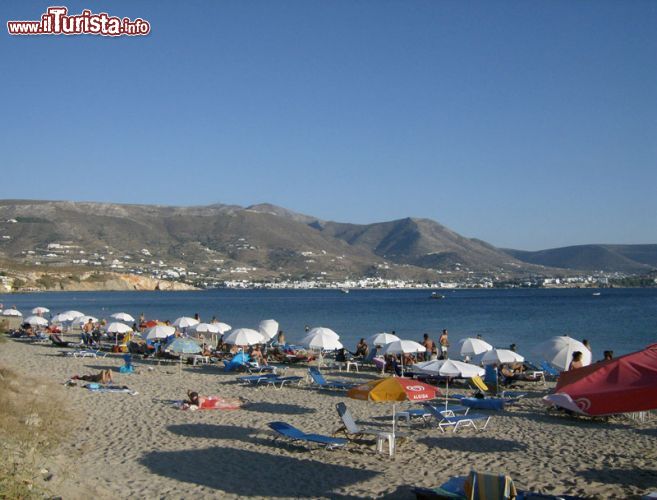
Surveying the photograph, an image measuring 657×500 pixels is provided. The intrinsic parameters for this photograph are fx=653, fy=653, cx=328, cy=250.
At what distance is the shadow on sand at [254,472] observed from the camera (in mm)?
8156

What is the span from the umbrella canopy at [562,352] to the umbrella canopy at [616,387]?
7.20 meters

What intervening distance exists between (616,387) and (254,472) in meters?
4.79

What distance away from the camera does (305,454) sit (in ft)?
32.2

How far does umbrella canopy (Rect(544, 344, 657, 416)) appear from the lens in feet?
21.5

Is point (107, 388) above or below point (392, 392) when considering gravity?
below

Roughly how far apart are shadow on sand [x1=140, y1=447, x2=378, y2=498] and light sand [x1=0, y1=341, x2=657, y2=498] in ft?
0.05

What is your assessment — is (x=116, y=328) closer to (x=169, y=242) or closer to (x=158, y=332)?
(x=158, y=332)

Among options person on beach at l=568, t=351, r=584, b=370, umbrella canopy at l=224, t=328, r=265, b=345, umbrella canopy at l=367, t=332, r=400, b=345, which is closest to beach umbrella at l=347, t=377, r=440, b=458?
person on beach at l=568, t=351, r=584, b=370

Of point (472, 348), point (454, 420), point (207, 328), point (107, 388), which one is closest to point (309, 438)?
point (454, 420)

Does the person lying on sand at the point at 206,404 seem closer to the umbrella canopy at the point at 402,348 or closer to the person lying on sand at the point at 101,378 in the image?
A: the person lying on sand at the point at 101,378

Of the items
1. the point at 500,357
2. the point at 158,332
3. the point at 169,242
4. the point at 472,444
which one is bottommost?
the point at 472,444

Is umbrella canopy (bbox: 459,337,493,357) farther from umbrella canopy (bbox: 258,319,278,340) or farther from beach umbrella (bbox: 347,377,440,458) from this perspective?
beach umbrella (bbox: 347,377,440,458)

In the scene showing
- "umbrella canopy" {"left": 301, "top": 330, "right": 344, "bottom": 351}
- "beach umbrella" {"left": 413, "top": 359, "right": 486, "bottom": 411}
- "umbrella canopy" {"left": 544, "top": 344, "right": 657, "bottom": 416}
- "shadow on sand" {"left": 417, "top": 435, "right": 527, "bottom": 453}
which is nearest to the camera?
"umbrella canopy" {"left": 544, "top": 344, "right": 657, "bottom": 416}

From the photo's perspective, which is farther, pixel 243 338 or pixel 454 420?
pixel 243 338
